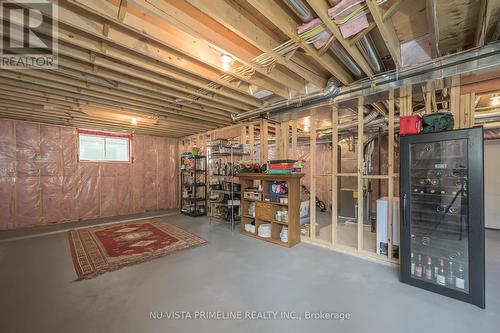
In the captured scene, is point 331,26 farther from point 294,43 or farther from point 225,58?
point 225,58

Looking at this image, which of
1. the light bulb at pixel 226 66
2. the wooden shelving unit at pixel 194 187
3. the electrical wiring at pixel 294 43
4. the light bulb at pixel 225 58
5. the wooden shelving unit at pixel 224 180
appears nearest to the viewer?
the electrical wiring at pixel 294 43

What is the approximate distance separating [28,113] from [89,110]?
1318 mm

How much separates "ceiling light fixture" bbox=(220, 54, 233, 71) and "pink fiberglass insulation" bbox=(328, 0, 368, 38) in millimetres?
1165

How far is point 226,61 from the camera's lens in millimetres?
2518

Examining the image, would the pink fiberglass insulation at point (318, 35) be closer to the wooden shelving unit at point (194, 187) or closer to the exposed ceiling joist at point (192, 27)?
the exposed ceiling joist at point (192, 27)

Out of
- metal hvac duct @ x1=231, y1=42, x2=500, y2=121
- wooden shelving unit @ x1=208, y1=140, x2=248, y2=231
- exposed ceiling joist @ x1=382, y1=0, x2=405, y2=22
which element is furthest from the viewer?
wooden shelving unit @ x1=208, y1=140, x2=248, y2=231

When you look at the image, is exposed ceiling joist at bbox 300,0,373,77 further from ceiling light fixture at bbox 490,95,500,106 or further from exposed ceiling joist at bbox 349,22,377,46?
ceiling light fixture at bbox 490,95,500,106

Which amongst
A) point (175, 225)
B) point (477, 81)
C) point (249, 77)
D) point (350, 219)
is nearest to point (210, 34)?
point (249, 77)

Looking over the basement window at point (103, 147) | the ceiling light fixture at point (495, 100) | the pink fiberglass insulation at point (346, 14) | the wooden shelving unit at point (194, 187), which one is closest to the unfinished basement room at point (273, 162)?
the pink fiberglass insulation at point (346, 14)

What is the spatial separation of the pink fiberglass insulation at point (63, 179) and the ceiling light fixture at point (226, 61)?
5.42 meters

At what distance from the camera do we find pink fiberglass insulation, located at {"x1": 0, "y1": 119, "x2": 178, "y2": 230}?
4.93 meters

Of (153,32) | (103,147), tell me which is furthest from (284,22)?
(103,147)

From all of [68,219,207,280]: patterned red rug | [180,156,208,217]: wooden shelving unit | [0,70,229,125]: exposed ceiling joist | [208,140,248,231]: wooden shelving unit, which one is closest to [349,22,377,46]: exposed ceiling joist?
[0,70,229,125]: exposed ceiling joist

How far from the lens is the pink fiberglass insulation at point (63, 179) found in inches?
194
